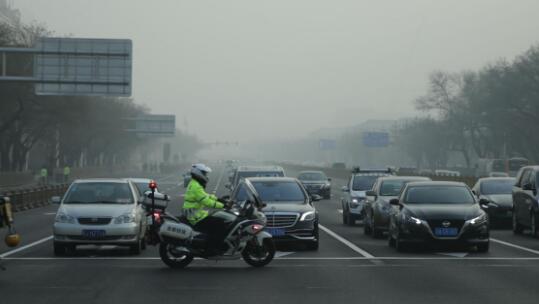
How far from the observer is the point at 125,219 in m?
19.5

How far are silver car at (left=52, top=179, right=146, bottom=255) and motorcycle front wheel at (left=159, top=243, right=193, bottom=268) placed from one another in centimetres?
266

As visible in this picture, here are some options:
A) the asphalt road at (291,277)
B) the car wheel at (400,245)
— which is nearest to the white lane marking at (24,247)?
the asphalt road at (291,277)

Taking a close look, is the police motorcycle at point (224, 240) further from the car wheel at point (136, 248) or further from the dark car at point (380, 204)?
the dark car at point (380, 204)

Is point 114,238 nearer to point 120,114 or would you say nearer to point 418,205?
point 418,205

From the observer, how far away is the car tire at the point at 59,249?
19.5 meters

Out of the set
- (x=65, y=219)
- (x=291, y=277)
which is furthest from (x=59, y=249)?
(x=291, y=277)

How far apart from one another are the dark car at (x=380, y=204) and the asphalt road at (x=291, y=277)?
8.87ft

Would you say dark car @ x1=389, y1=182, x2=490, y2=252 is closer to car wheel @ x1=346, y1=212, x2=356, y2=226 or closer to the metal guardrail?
car wheel @ x1=346, y1=212, x2=356, y2=226

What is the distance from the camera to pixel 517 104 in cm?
9494

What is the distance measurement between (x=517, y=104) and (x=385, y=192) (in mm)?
70659

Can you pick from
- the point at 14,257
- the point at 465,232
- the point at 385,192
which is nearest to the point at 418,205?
the point at 465,232

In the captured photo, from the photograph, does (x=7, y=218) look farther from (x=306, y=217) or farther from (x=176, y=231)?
(x=306, y=217)

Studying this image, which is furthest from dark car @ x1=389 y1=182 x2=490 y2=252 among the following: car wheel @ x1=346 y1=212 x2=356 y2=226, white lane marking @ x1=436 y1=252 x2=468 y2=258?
car wheel @ x1=346 y1=212 x2=356 y2=226

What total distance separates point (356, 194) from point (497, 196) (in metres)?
4.13
